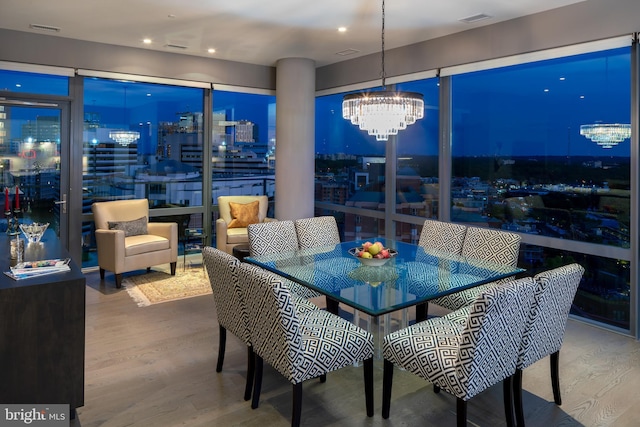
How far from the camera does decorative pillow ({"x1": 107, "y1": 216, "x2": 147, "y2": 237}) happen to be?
209 inches

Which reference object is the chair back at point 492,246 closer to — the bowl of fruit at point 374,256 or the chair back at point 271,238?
the bowl of fruit at point 374,256

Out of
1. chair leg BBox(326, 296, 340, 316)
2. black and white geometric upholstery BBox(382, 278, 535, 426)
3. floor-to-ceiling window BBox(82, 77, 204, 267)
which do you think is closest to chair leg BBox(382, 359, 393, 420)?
black and white geometric upholstery BBox(382, 278, 535, 426)

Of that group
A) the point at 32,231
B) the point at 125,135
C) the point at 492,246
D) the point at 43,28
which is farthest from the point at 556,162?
the point at 43,28

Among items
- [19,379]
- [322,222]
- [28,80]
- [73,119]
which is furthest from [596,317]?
[28,80]

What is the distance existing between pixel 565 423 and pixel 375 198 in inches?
159

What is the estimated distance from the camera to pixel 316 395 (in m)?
2.78

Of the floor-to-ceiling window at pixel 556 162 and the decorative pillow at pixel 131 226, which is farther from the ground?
the floor-to-ceiling window at pixel 556 162

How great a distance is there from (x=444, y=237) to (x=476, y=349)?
2067 millimetres

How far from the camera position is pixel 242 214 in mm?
6184

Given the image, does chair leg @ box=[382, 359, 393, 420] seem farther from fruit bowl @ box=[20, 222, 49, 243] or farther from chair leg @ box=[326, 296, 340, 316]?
fruit bowl @ box=[20, 222, 49, 243]

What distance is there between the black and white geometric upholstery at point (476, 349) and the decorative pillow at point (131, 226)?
3913 millimetres

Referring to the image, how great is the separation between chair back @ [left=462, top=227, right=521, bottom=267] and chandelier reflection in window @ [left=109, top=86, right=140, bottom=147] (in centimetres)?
438

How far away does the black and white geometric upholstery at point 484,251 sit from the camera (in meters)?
3.46

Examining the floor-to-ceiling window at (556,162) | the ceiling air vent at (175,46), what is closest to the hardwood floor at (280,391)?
the floor-to-ceiling window at (556,162)
